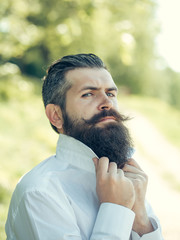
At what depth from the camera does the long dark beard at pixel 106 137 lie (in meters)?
1.96

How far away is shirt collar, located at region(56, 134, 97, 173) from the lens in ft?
6.19

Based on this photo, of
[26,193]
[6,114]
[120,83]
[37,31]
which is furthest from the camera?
[120,83]

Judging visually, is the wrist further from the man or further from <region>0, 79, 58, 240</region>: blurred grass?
<region>0, 79, 58, 240</region>: blurred grass

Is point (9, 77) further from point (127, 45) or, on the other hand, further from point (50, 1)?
point (127, 45)

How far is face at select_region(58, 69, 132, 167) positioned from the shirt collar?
0.08m

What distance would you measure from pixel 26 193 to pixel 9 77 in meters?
8.99

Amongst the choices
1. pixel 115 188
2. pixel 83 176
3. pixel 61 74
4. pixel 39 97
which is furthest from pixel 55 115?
pixel 39 97

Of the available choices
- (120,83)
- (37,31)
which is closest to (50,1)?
(37,31)

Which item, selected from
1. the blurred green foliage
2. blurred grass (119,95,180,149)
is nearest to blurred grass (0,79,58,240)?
the blurred green foliage

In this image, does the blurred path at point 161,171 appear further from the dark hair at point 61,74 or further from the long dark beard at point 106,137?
the dark hair at point 61,74

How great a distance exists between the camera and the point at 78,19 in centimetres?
405

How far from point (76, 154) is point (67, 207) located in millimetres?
376

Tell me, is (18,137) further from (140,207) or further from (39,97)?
(140,207)

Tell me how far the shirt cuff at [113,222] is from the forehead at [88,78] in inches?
33.7
